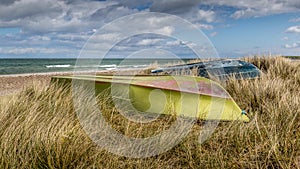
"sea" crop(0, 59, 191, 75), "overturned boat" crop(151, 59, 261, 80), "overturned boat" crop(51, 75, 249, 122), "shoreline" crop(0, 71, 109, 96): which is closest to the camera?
"overturned boat" crop(51, 75, 249, 122)

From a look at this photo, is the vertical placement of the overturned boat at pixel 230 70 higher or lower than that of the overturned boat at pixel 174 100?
higher

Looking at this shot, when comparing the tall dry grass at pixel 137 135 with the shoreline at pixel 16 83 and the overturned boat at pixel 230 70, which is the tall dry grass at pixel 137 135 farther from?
the overturned boat at pixel 230 70

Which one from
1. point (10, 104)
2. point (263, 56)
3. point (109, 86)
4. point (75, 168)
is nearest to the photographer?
point (75, 168)

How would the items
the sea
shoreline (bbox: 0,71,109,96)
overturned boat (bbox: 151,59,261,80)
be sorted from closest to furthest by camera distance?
shoreline (bbox: 0,71,109,96) < overturned boat (bbox: 151,59,261,80) < the sea

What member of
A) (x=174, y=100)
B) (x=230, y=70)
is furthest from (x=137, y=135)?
(x=230, y=70)

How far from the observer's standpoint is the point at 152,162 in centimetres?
242

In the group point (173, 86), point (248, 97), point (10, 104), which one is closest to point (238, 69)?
point (248, 97)

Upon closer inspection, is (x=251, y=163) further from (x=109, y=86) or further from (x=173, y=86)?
(x=109, y=86)

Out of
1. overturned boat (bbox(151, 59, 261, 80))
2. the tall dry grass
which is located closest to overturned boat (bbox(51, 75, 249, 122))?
the tall dry grass

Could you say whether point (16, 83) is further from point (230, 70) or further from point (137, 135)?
point (137, 135)

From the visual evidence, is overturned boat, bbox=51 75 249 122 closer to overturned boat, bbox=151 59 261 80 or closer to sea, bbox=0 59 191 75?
sea, bbox=0 59 191 75

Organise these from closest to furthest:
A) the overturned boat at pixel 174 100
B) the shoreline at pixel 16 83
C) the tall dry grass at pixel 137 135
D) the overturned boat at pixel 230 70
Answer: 1. the tall dry grass at pixel 137 135
2. the overturned boat at pixel 174 100
3. the shoreline at pixel 16 83
4. the overturned boat at pixel 230 70

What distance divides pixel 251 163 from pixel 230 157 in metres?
0.17

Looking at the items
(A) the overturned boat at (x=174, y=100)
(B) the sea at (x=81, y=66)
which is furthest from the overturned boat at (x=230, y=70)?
(A) the overturned boat at (x=174, y=100)
